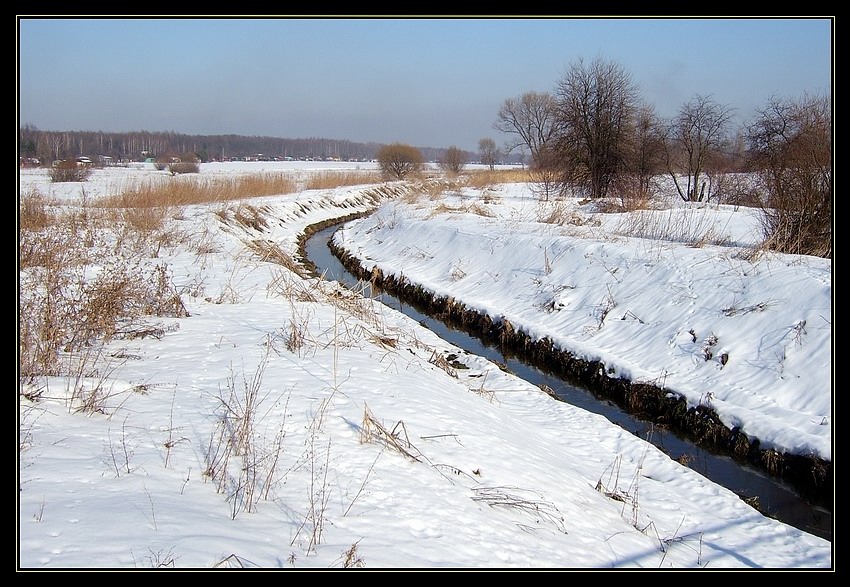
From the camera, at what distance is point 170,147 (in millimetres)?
95125

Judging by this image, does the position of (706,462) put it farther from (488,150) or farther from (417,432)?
(488,150)

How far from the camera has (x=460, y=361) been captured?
8492 mm

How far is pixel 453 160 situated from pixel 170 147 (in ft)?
196

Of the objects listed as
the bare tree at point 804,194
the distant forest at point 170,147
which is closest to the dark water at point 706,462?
the bare tree at point 804,194

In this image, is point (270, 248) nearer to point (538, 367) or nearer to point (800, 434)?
point (538, 367)

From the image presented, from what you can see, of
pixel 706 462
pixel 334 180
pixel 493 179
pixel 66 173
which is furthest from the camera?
pixel 493 179

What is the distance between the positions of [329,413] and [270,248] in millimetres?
9932

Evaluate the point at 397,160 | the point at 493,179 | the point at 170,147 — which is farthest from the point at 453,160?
the point at 170,147

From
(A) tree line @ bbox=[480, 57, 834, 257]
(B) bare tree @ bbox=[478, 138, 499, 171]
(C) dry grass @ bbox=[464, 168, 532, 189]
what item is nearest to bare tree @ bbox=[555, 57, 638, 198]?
(A) tree line @ bbox=[480, 57, 834, 257]

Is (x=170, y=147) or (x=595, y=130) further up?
(x=170, y=147)

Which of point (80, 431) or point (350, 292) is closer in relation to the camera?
point (80, 431)
